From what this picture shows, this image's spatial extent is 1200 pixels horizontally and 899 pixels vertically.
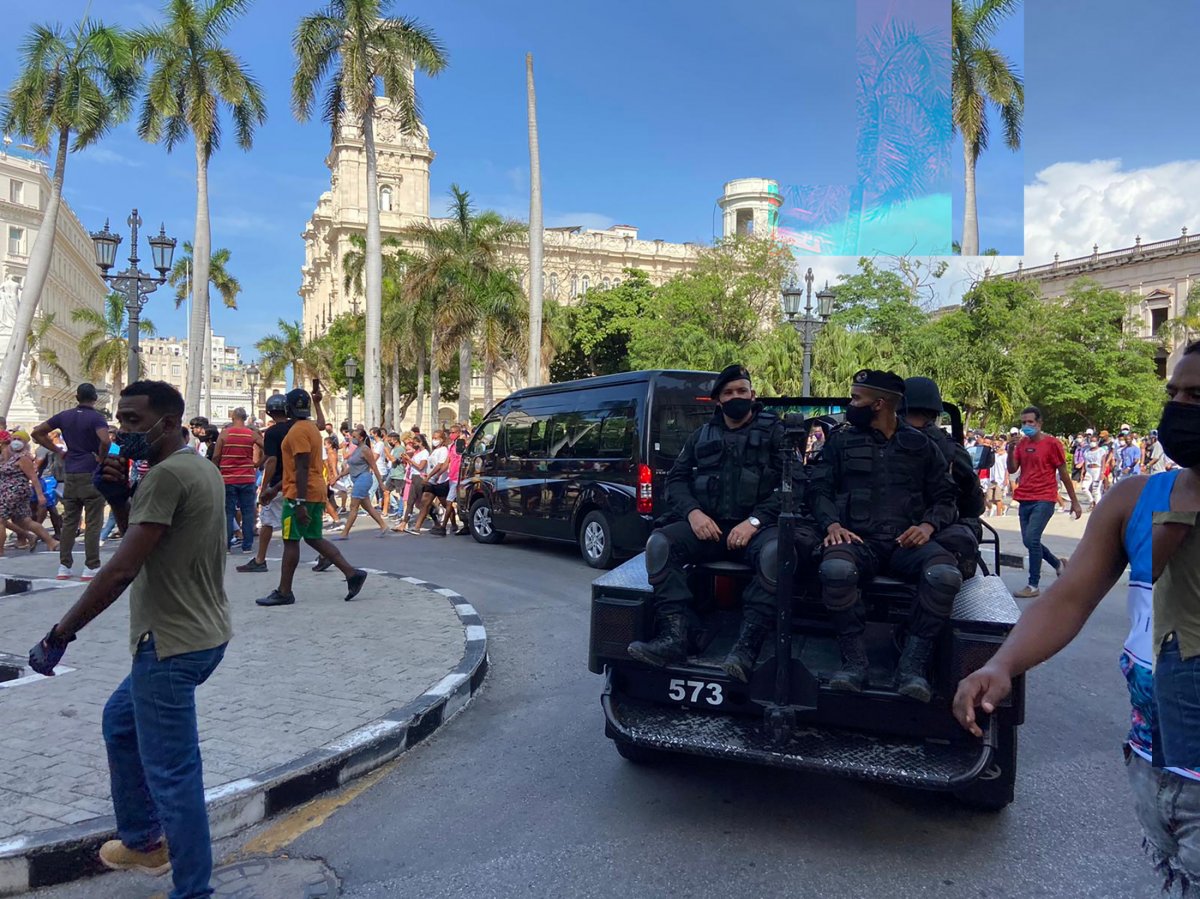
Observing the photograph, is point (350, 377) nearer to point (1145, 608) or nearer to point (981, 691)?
point (981, 691)

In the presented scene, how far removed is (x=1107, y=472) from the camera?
24.6 meters

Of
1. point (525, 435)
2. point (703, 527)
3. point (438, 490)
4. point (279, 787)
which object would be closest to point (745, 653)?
point (703, 527)

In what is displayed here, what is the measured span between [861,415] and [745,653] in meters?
1.37

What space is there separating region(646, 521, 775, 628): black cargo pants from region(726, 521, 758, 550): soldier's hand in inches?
0.9

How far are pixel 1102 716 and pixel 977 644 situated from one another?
2608 mm

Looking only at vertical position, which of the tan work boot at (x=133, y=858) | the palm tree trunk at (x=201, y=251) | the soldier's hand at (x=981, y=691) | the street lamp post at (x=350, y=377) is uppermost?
the palm tree trunk at (x=201, y=251)

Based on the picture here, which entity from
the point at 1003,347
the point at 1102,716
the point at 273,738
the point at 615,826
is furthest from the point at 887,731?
the point at 1003,347

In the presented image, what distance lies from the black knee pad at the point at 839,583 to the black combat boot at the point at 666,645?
66cm

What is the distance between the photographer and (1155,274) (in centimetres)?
5759

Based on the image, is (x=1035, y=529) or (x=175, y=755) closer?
(x=175, y=755)

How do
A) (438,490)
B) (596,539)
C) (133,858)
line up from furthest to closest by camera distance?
(438,490) → (596,539) → (133,858)

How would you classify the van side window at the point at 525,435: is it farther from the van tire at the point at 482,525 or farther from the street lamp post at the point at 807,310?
the street lamp post at the point at 807,310

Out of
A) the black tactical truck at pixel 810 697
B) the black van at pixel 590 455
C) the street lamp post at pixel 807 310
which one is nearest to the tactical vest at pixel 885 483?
the black tactical truck at pixel 810 697

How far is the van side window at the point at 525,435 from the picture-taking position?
11.8 metres
